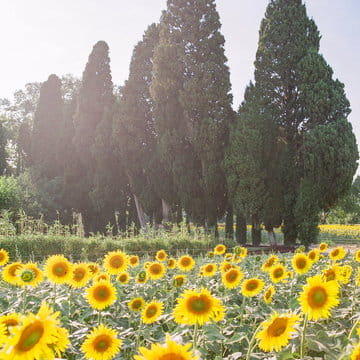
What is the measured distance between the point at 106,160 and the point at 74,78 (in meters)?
20.2

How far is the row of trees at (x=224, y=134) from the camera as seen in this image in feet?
46.3

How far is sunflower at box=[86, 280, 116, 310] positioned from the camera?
2.14 meters

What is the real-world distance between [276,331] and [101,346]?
1.92ft

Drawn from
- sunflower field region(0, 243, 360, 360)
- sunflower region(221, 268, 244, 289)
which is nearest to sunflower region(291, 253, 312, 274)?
sunflower field region(0, 243, 360, 360)

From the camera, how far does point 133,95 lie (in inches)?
730

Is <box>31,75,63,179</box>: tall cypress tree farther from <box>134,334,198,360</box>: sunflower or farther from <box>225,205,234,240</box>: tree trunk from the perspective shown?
<box>134,334,198,360</box>: sunflower

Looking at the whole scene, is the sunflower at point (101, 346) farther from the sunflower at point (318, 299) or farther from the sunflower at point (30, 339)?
the sunflower at point (318, 299)

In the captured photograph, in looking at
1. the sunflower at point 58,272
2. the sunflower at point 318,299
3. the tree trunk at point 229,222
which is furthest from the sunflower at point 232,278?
the tree trunk at point 229,222

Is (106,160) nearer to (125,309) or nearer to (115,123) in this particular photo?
(115,123)

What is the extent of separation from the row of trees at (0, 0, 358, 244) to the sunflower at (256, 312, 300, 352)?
12.8 m

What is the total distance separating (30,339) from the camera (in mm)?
999

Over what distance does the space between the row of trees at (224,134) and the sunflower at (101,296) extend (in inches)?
483

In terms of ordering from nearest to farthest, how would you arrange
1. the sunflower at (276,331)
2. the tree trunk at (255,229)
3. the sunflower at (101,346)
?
the sunflower at (276,331) → the sunflower at (101,346) → the tree trunk at (255,229)

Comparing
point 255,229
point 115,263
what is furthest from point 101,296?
point 255,229
